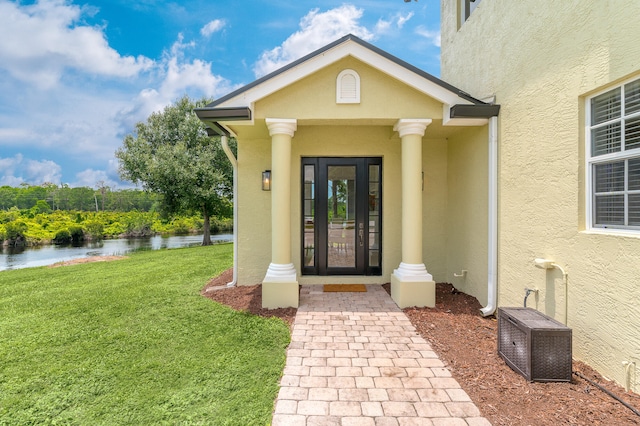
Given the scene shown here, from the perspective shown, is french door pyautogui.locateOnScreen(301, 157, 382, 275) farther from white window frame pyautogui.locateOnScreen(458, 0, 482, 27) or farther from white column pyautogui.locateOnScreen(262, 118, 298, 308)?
white window frame pyautogui.locateOnScreen(458, 0, 482, 27)

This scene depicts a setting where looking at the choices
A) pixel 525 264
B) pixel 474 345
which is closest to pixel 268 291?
pixel 474 345

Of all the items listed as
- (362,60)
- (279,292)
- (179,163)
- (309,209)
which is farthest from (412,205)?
(179,163)

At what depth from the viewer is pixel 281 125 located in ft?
16.6

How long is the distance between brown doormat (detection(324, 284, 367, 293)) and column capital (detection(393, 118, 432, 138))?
317cm

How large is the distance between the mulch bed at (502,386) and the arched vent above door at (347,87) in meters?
3.70

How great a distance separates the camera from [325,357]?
11.1 ft

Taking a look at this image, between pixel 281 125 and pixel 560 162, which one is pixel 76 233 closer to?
pixel 281 125

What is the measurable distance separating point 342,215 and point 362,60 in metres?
3.01

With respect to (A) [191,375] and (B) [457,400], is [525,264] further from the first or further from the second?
(A) [191,375]

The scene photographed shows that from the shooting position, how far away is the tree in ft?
55.2

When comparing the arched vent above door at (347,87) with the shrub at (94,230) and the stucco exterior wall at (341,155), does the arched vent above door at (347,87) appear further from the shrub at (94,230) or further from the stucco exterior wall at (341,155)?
the shrub at (94,230)

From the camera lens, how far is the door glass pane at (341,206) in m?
6.33

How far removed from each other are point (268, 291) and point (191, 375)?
2.07m

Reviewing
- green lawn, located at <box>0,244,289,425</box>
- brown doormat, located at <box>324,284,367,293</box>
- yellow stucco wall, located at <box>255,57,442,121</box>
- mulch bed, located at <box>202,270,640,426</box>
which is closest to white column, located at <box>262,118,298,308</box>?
yellow stucco wall, located at <box>255,57,442,121</box>
